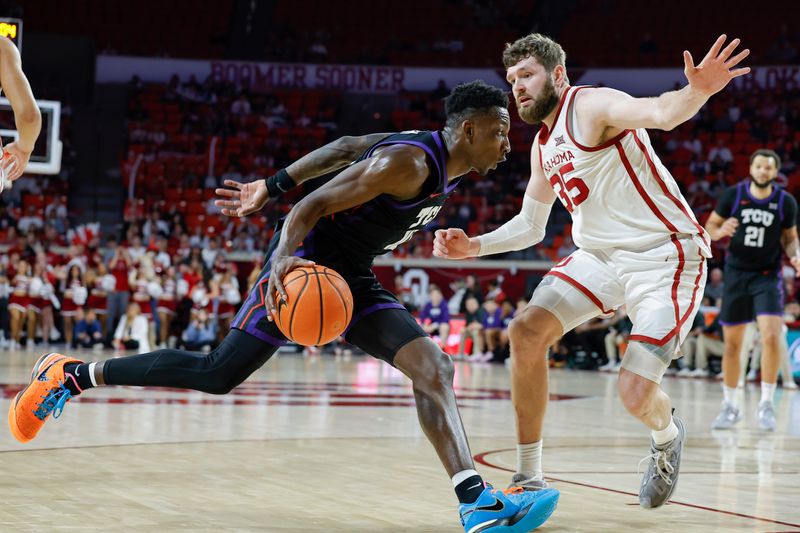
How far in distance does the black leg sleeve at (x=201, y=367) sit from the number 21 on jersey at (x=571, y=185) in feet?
4.76

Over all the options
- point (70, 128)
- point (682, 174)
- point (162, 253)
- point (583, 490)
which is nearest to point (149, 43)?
point (70, 128)

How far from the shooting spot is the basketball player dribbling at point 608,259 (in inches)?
179

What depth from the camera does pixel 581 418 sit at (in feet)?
28.8

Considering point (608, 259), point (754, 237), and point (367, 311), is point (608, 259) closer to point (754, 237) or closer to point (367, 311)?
point (367, 311)

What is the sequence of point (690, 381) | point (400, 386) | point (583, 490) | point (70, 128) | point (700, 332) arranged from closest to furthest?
1. point (583, 490)
2. point (400, 386)
3. point (690, 381)
4. point (700, 332)
5. point (70, 128)

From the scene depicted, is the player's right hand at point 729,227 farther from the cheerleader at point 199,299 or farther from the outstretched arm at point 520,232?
the cheerleader at point 199,299

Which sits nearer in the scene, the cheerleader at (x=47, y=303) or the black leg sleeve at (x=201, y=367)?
the black leg sleeve at (x=201, y=367)

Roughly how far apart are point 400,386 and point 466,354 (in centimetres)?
733

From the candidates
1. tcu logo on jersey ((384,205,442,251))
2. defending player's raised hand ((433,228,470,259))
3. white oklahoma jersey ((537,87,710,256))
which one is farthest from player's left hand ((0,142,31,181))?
white oklahoma jersey ((537,87,710,256))

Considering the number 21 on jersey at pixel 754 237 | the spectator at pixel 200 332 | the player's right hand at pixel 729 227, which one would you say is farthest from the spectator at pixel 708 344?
the spectator at pixel 200 332

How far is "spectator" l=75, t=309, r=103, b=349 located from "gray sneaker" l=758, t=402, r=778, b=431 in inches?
482

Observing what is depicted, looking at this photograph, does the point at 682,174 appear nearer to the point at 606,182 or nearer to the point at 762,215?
the point at 762,215

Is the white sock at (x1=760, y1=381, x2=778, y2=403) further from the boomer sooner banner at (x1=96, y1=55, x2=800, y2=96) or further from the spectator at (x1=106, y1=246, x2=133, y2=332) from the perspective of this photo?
the boomer sooner banner at (x1=96, y1=55, x2=800, y2=96)

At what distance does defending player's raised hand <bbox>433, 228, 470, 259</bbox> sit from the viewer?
4906mm
